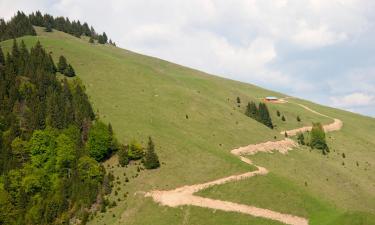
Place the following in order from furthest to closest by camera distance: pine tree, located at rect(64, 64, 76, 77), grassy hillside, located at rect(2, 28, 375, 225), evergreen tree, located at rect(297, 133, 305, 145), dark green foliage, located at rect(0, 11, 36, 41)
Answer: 1. dark green foliage, located at rect(0, 11, 36, 41)
2. evergreen tree, located at rect(297, 133, 305, 145)
3. pine tree, located at rect(64, 64, 76, 77)
4. grassy hillside, located at rect(2, 28, 375, 225)

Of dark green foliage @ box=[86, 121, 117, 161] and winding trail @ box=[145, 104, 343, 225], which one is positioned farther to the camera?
dark green foliage @ box=[86, 121, 117, 161]

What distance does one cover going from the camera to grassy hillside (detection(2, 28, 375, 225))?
67625 millimetres

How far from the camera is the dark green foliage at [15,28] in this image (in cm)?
16388

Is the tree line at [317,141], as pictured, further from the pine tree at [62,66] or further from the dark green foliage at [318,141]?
the pine tree at [62,66]

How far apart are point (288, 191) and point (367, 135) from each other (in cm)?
9237

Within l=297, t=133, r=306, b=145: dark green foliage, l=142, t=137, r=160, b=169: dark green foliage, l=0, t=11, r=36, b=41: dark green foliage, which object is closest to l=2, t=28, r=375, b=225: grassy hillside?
l=142, t=137, r=160, b=169: dark green foliage

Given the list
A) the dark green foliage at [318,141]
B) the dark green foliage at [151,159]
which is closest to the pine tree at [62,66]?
the dark green foliage at [151,159]

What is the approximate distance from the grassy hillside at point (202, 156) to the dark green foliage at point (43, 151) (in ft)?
19.6

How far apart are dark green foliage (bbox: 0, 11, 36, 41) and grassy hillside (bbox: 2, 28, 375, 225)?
2623 cm

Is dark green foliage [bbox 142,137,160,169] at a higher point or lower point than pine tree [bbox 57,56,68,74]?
lower

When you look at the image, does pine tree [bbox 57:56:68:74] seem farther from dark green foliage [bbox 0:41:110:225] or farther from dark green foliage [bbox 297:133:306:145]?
dark green foliage [bbox 297:133:306:145]

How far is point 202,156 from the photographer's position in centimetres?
8331

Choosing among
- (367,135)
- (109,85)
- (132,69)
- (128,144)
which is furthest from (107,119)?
(367,135)

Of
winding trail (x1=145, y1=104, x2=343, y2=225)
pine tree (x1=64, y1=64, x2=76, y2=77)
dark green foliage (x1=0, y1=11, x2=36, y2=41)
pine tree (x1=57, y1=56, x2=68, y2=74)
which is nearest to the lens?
winding trail (x1=145, y1=104, x2=343, y2=225)
